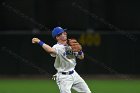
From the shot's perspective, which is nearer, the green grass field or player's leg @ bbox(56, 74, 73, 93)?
player's leg @ bbox(56, 74, 73, 93)

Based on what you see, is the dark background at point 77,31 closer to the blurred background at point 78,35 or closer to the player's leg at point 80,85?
the blurred background at point 78,35

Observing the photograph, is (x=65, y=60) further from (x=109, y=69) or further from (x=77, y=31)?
(x=77, y=31)

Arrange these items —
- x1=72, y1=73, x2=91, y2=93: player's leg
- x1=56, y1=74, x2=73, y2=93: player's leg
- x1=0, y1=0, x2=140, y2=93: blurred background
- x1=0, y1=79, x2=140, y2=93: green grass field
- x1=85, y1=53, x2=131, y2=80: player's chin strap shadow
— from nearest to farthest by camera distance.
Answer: x1=56, y1=74, x2=73, y2=93: player's leg, x1=72, y1=73, x2=91, y2=93: player's leg, x1=0, y1=79, x2=140, y2=93: green grass field, x1=85, y1=53, x2=131, y2=80: player's chin strap shadow, x1=0, y1=0, x2=140, y2=93: blurred background

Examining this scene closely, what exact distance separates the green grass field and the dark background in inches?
44.7

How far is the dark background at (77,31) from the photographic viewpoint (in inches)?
830

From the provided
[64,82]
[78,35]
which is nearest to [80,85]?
[64,82]

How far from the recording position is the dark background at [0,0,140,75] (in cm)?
2108

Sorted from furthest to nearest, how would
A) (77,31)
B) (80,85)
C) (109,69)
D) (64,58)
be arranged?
(77,31) < (109,69) < (80,85) < (64,58)

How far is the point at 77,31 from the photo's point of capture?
2127cm

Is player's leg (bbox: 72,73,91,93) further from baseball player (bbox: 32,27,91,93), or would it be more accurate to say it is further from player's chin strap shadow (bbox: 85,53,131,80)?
player's chin strap shadow (bbox: 85,53,131,80)

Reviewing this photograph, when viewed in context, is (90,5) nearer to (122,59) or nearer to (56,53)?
(122,59)

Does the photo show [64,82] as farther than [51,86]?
No

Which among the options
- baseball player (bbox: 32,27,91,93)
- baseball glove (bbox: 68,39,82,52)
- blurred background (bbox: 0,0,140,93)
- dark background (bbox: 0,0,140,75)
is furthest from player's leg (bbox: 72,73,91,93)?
dark background (bbox: 0,0,140,75)

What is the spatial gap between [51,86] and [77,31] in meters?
3.87
